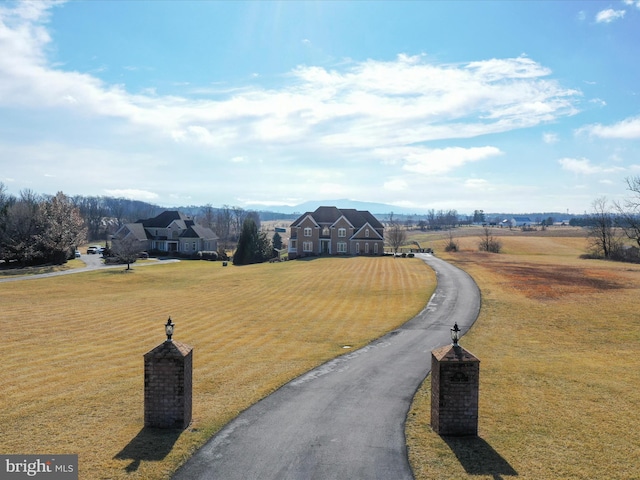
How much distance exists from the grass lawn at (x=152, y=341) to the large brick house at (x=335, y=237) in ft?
87.2

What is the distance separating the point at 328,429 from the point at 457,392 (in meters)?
3.79

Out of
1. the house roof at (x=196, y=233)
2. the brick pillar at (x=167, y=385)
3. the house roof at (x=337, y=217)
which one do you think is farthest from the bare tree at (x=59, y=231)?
the brick pillar at (x=167, y=385)

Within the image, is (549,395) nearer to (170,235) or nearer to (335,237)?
(335,237)

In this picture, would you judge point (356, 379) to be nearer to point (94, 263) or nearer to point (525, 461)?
point (525, 461)

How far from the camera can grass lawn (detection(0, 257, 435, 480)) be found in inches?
477

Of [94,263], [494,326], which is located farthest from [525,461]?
[94,263]

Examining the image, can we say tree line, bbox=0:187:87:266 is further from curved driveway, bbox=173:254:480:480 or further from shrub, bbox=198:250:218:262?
curved driveway, bbox=173:254:480:480

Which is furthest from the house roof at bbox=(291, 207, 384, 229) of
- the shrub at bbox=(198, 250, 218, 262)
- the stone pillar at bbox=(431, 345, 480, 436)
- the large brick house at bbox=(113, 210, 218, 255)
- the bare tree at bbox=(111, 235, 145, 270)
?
the stone pillar at bbox=(431, 345, 480, 436)

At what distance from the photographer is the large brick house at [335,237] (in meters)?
86.9

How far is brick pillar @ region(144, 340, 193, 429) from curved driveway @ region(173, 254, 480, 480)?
1415 mm

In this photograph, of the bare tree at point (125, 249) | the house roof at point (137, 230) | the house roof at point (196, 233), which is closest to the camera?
the bare tree at point (125, 249)

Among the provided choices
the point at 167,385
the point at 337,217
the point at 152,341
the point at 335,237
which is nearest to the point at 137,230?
the point at 335,237

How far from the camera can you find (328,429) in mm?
12992

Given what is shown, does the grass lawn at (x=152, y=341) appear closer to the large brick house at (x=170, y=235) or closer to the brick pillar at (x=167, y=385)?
the brick pillar at (x=167, y=385)
